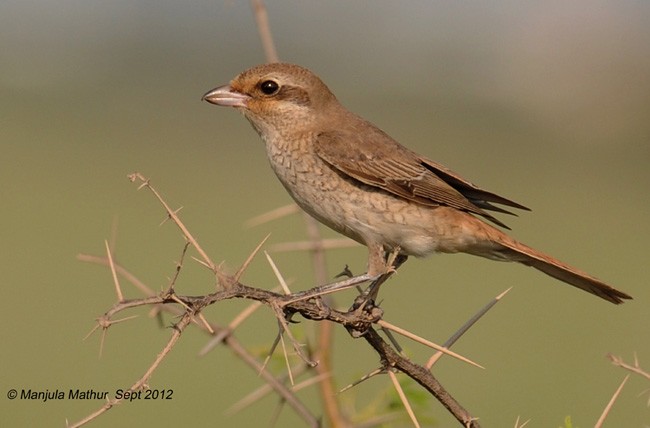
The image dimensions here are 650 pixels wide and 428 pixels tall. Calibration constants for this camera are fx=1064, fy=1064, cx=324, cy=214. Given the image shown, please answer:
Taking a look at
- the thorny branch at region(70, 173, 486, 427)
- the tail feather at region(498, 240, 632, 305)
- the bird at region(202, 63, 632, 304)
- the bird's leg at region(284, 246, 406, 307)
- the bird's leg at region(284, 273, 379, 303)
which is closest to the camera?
the thorny branch at region(70, 173, 486, 427)

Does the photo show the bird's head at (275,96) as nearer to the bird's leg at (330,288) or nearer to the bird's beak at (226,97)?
the bird's beak at (226,97)

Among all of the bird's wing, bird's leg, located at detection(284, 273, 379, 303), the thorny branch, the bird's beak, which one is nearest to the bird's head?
the bird's beak

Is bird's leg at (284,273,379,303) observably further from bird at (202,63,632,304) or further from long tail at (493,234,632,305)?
long tail at (493,234,632,305)

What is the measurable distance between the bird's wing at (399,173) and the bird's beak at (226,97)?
0.39m

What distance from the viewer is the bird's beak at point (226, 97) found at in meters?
4.61

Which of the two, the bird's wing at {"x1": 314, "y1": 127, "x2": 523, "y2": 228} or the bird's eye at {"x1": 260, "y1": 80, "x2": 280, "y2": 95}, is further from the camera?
the bird's eye at {"x1": 260, "y1": 80, "x2": 280, "y2": 95}

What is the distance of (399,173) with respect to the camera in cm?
475

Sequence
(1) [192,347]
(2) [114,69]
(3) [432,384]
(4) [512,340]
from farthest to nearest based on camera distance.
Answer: (2) [114,69]
(4) [512,340]
(1) [192,347]
(3) [432,384]

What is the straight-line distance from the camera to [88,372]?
9.08m

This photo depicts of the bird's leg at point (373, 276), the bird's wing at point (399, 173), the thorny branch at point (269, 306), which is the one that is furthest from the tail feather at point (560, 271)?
the thorny branch at point (269, 306)

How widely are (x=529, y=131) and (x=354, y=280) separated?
2377 cm

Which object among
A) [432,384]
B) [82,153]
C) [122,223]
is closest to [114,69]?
[82,153]

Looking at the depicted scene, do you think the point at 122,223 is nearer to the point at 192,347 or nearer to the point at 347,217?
the point at 192,347

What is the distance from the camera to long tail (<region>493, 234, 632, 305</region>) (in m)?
4.04
